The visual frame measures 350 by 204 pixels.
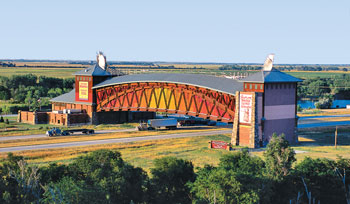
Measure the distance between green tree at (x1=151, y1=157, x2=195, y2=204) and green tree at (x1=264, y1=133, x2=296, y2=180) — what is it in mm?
7002

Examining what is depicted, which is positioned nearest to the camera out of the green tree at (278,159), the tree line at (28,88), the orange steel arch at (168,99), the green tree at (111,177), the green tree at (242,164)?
the green tree at (111,177)

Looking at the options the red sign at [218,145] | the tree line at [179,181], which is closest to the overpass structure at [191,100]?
the red sign at [218,145]

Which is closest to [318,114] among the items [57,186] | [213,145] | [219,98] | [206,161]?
[219,98]

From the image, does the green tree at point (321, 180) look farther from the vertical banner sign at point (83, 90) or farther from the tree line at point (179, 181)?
the vertical banner sign at point (83, 90)

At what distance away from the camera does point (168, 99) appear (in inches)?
3297

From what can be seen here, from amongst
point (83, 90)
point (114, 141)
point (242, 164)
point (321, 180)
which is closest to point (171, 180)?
point (242, 164)

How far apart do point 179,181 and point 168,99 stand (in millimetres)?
38601

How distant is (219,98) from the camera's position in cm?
7481

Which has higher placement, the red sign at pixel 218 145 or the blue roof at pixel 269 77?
the blue roof at pixel 269 77

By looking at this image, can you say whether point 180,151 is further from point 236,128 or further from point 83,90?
point 83,90

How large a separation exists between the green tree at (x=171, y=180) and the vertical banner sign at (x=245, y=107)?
22.4m

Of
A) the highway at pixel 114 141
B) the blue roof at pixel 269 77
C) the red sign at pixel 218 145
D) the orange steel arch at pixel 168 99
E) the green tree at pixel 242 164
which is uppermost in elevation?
the blue roof at pixel 269 77

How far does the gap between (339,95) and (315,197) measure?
140 metres

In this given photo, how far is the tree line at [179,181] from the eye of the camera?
39.6m
